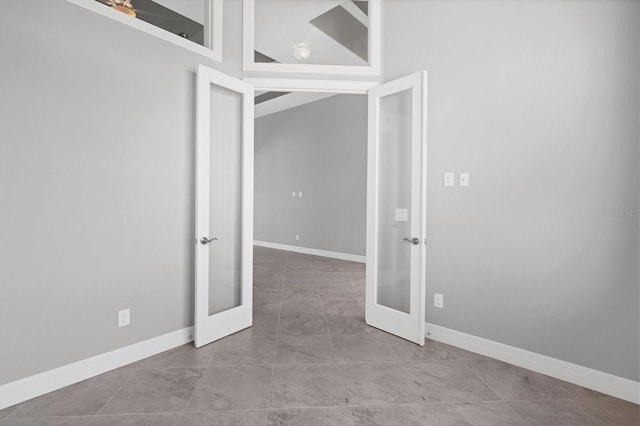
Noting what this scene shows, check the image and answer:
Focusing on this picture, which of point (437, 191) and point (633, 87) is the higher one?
point (633, 87)

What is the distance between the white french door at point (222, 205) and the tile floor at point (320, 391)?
0.92 feet

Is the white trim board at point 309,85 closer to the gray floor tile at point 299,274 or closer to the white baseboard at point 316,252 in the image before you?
the gray floor tile at point 299,274

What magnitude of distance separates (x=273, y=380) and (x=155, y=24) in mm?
2845

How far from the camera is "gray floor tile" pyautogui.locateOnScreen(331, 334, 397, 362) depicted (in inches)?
90.4

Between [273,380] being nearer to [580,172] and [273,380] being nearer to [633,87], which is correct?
[580,172]

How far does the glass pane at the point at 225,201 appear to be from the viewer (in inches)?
102

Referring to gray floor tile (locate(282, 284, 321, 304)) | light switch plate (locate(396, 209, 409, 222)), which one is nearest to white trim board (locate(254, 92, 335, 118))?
gray floor tile (locate(282, 284, 321, 304))

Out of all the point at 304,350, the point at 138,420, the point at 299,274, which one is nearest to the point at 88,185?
the point at 138,420

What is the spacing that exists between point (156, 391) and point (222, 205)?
1469mm

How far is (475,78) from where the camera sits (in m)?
2.34

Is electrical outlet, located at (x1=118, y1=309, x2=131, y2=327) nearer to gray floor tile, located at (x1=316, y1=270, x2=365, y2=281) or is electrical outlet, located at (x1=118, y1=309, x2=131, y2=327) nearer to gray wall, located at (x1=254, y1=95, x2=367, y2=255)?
gray floor tile, located at (x1=316, y1=270, x2=365, y2=281)

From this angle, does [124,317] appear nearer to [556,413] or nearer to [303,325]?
[303,325]

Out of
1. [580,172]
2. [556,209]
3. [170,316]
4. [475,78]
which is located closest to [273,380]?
[170,316]

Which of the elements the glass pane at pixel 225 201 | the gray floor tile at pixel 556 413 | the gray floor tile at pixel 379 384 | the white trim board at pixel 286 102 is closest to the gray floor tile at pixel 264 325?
the glass pane at pixel 225 201
